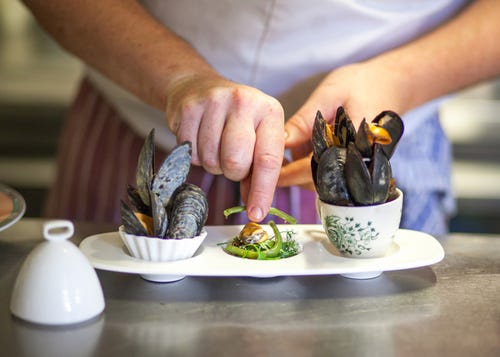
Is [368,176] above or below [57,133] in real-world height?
above

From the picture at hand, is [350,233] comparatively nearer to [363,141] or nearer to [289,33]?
[363,141]

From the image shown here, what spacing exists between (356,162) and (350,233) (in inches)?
2.9

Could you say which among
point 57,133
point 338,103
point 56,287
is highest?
point 338,103

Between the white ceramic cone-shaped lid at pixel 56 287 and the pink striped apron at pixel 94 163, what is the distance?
0.47 meters

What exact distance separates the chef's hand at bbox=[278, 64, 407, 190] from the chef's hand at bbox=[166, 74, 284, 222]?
7cm

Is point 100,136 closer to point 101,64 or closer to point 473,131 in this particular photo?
point 101,64

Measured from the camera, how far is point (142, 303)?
0.73 m

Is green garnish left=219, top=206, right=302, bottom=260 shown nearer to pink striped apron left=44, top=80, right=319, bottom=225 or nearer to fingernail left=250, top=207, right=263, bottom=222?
fingernail left=250, top=207, right=263, bottom=222

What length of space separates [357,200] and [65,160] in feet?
2.14

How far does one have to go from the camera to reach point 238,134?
2.66 ft

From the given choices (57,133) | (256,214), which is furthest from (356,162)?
(57,133)

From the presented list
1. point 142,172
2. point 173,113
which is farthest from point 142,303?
point 173,113

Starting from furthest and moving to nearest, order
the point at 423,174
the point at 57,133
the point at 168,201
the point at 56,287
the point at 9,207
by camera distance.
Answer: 1. the point at 57,133
2. the point at 423,174
3. the point at 9,207
4. the point at 168,201
5. the point at 56,287

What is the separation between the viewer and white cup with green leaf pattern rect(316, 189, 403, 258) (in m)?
0.77
